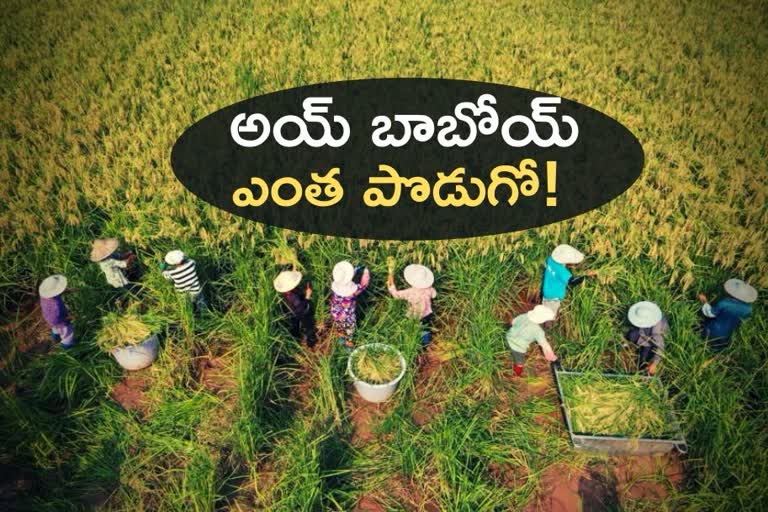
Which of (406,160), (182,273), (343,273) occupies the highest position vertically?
(406,160)

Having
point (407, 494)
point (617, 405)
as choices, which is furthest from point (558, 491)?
point (407, 494)

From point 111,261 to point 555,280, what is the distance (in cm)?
444

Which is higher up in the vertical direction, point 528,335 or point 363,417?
point 528,335

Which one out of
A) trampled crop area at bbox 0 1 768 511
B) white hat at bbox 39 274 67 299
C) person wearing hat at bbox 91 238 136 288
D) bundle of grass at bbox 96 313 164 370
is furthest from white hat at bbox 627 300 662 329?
white hat at bbox 39 274 67 299

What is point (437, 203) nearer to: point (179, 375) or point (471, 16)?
point (179, 375)

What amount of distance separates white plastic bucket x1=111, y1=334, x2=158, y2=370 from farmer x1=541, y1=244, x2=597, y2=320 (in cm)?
388

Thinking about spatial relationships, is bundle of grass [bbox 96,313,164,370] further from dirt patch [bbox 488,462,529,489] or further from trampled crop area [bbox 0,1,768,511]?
dirt patch [bbox 488,462,529,489]

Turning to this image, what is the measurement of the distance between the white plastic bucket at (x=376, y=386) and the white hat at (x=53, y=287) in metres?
2.77

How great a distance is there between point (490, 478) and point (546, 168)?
3867 millimetres

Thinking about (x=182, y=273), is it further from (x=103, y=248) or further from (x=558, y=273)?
(x=558, y=273)

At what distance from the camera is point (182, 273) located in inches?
183

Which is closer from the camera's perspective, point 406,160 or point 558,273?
point 558,273

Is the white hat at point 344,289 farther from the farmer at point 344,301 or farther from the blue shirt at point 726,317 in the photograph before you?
the blue shirt at point 726,317

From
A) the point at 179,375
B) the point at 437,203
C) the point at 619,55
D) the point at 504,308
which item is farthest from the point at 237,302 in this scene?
the point at 619,55
